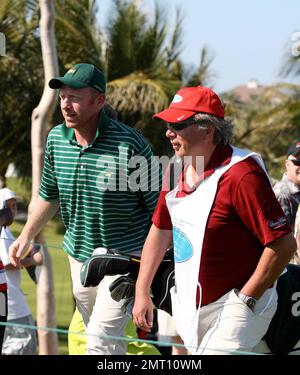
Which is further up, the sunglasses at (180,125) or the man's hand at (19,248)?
the sunglasses at (180,125)

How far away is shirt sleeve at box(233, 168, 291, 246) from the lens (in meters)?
4.96

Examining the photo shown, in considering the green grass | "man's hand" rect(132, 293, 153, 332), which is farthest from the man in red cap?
the green grass

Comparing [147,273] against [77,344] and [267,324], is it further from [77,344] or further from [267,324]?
[77,344]

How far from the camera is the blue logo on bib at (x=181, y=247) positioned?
5180mm

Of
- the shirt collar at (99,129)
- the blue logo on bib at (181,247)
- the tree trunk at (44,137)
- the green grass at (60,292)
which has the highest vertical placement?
the shirt collar at (99,129)

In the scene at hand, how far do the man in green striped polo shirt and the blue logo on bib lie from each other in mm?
1043

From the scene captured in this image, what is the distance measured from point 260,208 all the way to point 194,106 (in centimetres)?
65

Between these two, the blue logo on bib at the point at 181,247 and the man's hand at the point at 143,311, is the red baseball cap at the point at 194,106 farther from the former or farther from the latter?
the man's hand at the point at 143,311

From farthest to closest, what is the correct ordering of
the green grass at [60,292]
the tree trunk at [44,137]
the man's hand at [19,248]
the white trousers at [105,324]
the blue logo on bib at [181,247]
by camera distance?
1. the green grass at [60,292]
2. the tree trunk at [44,137]
3. the man's hand at [19,248]
4. the white trousers at [105,324]
5. the blue logo on bib at [181,247]

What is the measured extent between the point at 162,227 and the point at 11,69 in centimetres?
1172

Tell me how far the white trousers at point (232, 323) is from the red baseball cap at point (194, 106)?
0.88 m

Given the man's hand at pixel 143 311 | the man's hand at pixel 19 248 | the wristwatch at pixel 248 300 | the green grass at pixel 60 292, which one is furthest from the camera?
the green grass at pixel 60 292

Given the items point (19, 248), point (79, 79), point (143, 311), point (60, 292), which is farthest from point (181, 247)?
point (60, 292)

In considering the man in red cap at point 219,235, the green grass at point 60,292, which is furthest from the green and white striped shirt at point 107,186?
the green grass at point 60,292
